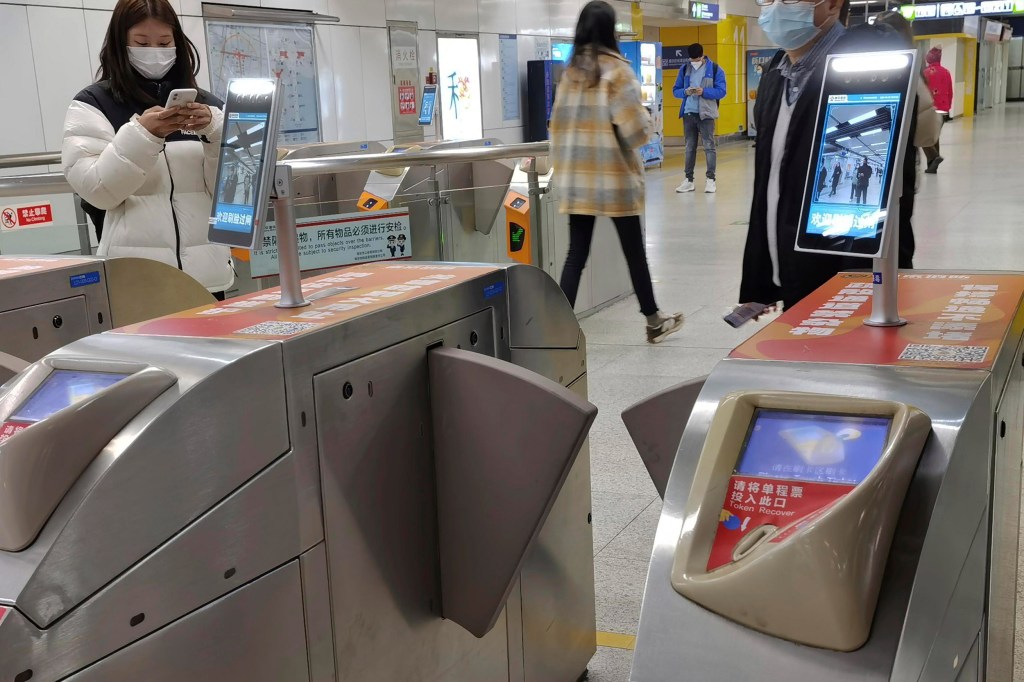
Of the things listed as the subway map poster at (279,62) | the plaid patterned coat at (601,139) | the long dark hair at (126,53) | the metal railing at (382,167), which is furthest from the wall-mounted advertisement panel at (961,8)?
the long dark hair at (126,53)

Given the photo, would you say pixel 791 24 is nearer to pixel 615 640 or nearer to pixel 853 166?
pixel 853 166

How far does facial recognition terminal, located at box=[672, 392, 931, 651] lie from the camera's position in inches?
44.3

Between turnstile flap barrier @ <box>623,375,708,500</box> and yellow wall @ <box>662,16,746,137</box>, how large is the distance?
20.7 meters

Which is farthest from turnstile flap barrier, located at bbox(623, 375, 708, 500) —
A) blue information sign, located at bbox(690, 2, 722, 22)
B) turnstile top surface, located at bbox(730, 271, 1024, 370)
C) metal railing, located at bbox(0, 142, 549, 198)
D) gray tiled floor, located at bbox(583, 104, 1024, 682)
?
blue information sign, located at bbox(690, 2, 722, 22)

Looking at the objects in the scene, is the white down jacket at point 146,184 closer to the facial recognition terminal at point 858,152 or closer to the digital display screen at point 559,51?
the facial recognition terminal at point 858,152

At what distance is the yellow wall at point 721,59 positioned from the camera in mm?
21734

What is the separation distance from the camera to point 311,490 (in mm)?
1763

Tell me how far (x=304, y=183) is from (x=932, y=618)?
4.83 m

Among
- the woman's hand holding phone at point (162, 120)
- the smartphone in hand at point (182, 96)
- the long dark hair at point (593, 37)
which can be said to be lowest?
the woman's hand holding phone at point (162, 120)

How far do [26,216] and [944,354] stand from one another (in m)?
3.50

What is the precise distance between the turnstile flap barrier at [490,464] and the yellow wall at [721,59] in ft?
67.0

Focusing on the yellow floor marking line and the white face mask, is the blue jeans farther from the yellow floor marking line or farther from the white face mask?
the yellow floor marking line

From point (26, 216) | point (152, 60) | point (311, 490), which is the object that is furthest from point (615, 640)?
point (26, 216)

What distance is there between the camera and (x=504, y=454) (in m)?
1.98
